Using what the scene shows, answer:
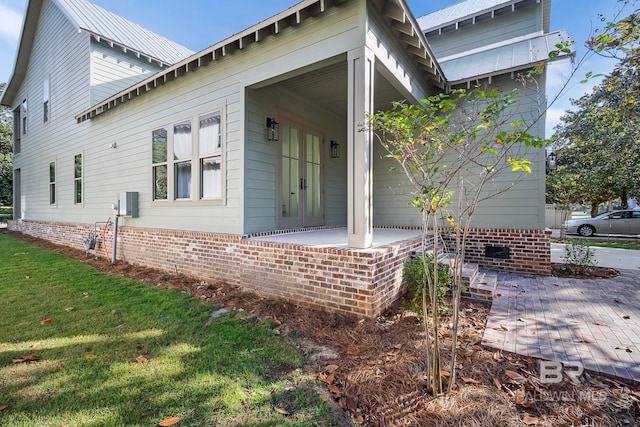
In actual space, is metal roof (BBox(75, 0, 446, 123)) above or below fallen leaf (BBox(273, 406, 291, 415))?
above

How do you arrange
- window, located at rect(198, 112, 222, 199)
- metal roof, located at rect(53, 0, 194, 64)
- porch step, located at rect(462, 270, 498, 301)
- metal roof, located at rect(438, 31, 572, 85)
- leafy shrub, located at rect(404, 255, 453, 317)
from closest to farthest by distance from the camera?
leafy shrub, located at rect(404, 255, 453, 317) < porch step, located at rect(462, 270, 498, 301) < window, located at rect(198, 112, 222, 199) < metal roof, located at rect(438, 31, 572, 85) < metal roof, located at rect(53, 0, 194, 64)

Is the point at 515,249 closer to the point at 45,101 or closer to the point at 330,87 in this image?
the point at 330,87

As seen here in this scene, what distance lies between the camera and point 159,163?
20.8ft

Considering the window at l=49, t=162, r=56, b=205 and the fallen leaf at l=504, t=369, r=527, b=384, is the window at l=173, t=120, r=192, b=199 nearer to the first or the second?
the fallen leaf at l=504, t=369, r=527, b=384

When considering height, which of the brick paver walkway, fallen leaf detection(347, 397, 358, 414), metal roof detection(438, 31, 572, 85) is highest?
metal roof detection(438, 31, 572, 85)

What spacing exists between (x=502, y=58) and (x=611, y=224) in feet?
36.6

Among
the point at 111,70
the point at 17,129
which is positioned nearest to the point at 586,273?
the point at 111,70

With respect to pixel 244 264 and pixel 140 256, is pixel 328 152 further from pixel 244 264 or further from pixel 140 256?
pixel 140 256

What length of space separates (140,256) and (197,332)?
14.2ft

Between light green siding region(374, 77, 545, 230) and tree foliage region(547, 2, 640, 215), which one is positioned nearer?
light green siding region(374, 77, 545, 230)

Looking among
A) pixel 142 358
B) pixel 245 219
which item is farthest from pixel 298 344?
pixel 245 219

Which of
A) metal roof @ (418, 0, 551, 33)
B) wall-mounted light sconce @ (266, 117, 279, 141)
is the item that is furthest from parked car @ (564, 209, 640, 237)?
wall-mounted light sconce @ (266, 117, 279, 141)

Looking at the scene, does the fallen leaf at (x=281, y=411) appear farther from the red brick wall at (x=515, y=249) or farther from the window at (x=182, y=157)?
the red brick wall at (x=515, y=249)

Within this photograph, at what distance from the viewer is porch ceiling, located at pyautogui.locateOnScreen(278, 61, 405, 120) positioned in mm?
5121
